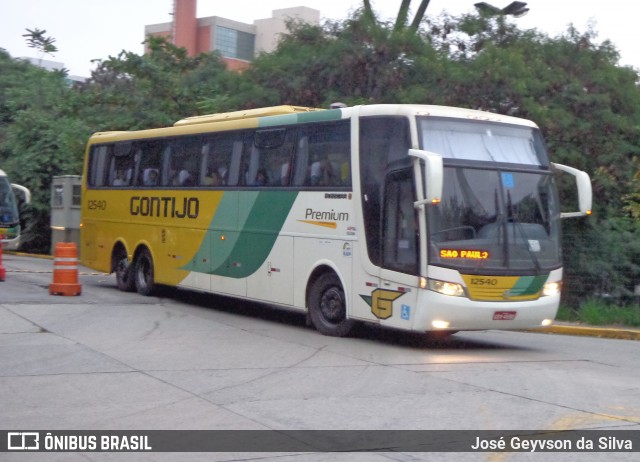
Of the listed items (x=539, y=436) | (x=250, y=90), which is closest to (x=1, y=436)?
(x=539, y=436)

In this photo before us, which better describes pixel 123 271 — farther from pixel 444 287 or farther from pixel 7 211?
pixel 7 211

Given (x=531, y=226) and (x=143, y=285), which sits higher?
(x=531, y=226)

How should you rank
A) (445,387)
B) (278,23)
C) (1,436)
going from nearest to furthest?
1. (1,436)
2. (445,387)
3. (278,23)

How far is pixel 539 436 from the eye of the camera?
830cm

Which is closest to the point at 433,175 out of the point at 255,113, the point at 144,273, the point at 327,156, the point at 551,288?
the point at 551,288

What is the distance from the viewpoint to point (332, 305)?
14.8 m

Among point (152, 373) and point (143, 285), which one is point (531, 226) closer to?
point (152, 373)

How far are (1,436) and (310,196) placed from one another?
7918 mm

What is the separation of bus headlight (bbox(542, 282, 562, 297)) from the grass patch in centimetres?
460

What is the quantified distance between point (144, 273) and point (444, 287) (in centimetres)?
928

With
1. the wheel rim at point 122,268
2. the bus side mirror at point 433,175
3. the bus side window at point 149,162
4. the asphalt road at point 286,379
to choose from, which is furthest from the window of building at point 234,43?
the bus side mirror at point 433,175

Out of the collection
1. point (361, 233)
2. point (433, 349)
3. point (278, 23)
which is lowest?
point (433, 349)

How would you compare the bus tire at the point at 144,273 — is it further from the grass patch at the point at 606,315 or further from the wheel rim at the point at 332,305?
the grass patch at the point at 606,315

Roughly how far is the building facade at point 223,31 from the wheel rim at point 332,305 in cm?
4541
